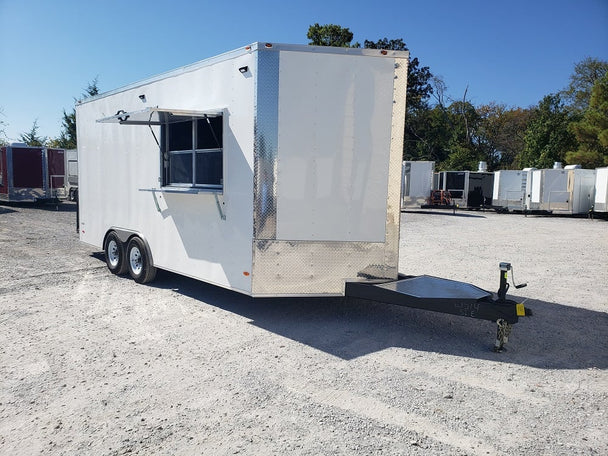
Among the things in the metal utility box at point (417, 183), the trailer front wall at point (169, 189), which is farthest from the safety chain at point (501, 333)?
the metal utility box at point (417, 183)

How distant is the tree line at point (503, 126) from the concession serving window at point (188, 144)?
26644mm

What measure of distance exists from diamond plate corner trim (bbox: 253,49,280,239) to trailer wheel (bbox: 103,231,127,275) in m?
3.35

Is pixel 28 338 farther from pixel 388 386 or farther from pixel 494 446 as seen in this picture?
pixel 494 446

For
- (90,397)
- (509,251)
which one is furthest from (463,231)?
(90,397)

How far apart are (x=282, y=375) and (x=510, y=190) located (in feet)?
79.2

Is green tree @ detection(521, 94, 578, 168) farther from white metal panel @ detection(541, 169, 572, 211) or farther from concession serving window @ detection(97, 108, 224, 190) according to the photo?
concession serving window @ detection(97, 108, 224, 190)

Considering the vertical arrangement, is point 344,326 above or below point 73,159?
below

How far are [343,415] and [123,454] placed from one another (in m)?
1.45

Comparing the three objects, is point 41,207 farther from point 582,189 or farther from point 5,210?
point 582,189

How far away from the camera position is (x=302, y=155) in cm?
499

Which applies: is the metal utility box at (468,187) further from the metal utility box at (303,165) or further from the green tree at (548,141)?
the metal utility box at (303,165)

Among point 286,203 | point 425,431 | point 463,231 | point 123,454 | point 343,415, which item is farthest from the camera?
point 463,231

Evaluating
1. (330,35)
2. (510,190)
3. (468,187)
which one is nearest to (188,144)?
(510,190)

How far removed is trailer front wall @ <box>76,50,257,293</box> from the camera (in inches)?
203
